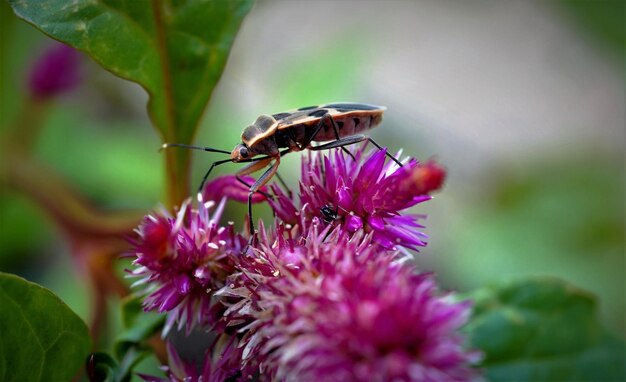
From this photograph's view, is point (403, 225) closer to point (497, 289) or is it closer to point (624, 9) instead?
point (497, 289)

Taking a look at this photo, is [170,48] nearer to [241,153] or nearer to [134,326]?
[241,153]

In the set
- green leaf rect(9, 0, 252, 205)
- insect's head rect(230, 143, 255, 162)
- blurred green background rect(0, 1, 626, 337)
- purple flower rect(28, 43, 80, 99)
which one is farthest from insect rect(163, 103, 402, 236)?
purple flower rect(28, 43, 80, 99)

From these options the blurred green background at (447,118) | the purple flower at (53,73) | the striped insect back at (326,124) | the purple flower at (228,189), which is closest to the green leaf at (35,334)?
the purple flower at (228,189)

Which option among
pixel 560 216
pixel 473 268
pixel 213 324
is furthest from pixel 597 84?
pixel 213 324

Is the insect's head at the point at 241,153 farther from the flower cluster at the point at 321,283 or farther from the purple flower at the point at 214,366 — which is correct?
the purple flower at the point at 214,366

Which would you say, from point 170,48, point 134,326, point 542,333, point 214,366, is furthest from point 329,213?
point 542,333

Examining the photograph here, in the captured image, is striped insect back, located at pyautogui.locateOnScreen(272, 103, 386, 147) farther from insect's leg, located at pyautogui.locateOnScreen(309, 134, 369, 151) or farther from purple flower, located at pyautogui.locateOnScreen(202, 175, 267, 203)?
purple flower, located at pyautogui.locateOnScreen(202, 175, 267, 203)
